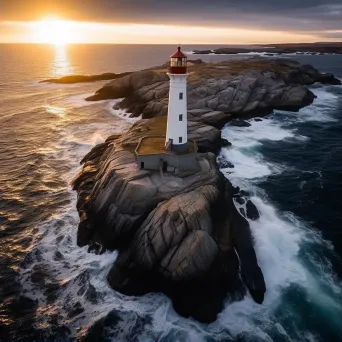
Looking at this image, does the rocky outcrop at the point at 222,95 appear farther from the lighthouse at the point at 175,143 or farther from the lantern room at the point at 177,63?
the lantern room at the point at 177,63

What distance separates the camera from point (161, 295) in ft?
72.3

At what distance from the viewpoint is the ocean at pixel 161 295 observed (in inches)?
774

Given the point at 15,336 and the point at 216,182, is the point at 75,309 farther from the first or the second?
the point at 216,182

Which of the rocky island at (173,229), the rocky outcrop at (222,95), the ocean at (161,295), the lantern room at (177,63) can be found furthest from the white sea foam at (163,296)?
the rocky outcrop at (222,95)

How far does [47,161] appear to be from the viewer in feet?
139

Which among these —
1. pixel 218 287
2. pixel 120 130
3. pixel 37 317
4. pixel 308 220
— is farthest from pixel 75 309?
pixel 120 130

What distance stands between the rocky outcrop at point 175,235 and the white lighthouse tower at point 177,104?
3102 mm

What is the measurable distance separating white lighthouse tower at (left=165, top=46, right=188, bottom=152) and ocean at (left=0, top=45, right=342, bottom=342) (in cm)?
906

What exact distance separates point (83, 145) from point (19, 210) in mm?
17507

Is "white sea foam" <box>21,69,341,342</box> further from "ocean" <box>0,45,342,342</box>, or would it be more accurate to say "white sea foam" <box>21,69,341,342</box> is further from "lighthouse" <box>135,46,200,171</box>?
"lighthouse" <box>135,46,200,171</box>

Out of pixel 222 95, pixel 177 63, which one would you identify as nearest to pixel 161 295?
pixel 177 63

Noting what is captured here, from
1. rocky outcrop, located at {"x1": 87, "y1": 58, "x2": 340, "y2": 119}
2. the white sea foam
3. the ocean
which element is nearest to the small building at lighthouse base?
the white sea foam

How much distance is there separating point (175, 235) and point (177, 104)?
11930 mm

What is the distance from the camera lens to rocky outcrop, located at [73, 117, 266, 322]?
69.1 feet
